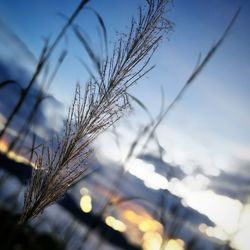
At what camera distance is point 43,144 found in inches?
113

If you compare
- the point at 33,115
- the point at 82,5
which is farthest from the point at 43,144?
the point at 82,5

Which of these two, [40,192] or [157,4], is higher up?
[157,4]

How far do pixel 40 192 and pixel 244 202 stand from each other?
155 centimetres

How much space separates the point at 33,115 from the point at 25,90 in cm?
40

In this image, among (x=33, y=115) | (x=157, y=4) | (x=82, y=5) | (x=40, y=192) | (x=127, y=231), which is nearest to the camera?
(x=82, y=5)

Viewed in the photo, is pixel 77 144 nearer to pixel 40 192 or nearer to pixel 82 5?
pixel 40 192

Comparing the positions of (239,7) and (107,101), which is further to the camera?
(107,101)

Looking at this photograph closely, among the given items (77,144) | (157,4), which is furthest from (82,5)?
(157,4)

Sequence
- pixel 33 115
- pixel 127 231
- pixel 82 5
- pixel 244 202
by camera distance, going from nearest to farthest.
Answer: pixel 82 5 < pixel 33 115 < pixel 244 202 < pixel 127 231

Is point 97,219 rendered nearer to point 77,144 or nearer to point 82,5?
point 77,144

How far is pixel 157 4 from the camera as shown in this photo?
10.4 feet

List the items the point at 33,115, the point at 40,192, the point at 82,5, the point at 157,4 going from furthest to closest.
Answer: the point at 157,4 → the point at 40,192 → the point at 33,115 → the point at 82,5

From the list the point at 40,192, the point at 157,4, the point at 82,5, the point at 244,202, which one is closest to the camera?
the point at 82,5

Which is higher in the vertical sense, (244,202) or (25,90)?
(244,202)
